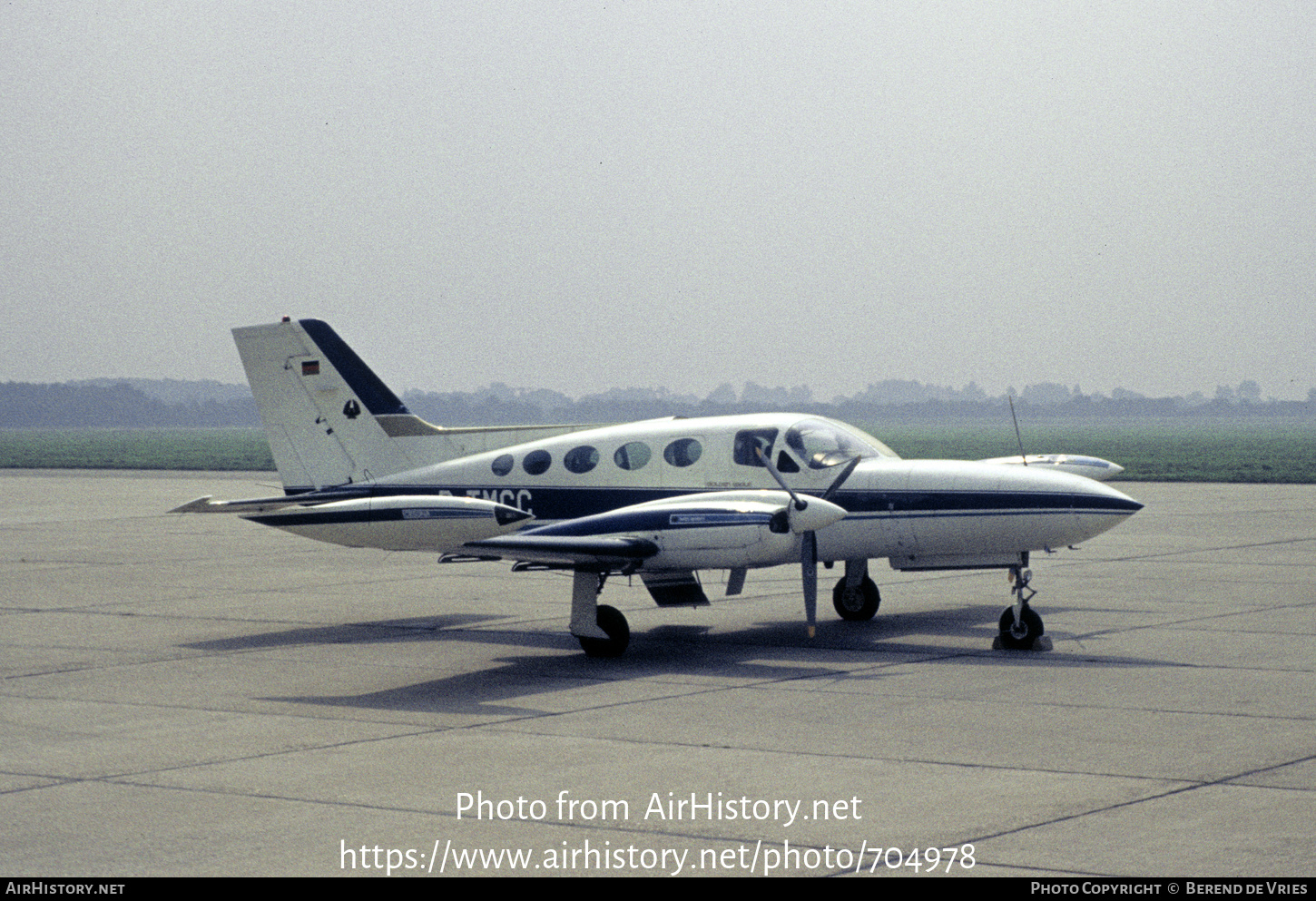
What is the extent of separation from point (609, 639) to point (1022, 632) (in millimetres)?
4346

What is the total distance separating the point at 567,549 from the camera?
14.6 metres

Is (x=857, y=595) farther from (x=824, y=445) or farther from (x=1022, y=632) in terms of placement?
(x=1022, y=632)

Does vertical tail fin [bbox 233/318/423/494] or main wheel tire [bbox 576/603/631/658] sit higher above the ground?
vertical tail fin [bbox 233/318/423/494]

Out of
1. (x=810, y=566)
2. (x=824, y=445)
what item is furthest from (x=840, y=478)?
(x=810, y=566)

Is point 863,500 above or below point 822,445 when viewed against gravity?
below

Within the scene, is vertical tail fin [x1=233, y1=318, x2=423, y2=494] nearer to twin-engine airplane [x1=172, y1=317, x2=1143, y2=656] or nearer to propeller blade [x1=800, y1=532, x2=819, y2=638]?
twin-engine airplane [x1=172, y1=317, x2=1143, y2=656]


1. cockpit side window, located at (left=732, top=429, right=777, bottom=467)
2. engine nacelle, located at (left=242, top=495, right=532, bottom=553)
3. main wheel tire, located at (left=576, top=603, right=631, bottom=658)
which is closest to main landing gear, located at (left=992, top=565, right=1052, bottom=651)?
cockpit side window, located at (left=732, top=429, right=777, bottom=467)

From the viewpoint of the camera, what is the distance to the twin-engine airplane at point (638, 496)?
15.2m

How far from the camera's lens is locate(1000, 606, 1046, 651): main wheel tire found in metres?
15.4

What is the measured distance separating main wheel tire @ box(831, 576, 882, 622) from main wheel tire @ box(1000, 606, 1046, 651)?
304cm

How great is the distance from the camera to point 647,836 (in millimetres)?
8461

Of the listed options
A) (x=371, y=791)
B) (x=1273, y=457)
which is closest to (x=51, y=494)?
(x=371, y=791)

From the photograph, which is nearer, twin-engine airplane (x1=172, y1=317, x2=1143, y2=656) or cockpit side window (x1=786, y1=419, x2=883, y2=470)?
twin-engine airplane (x1=172, y1=317, x2=1143, y2=656)

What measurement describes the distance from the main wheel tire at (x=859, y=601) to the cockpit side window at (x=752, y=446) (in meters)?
2.30
